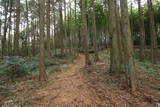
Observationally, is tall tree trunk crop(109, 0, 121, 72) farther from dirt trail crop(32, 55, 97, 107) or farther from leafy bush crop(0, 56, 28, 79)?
leafy bush crop(0, 56, 28, 79)

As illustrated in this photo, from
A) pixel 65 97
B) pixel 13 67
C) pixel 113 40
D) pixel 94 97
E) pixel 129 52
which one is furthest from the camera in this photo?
pixel 13 67

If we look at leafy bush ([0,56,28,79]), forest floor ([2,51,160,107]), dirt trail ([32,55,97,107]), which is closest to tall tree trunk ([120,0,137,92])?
forest floor ([2,51,160,107])

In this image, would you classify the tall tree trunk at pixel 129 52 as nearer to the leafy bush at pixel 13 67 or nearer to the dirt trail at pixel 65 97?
the dirt trail at pixel 65 97

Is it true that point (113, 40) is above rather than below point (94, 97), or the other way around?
above

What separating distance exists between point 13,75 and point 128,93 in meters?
7.02

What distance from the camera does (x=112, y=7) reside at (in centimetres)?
670

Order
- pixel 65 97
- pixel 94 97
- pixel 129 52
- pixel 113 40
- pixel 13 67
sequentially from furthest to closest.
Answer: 1. pixel 13 67
2. pixel 113 40
3. pixel 129 52
4. pixel 65 97
5. pixel 94 97

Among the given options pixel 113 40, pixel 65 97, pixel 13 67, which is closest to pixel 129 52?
pixel 113 40

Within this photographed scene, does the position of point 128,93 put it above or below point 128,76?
below

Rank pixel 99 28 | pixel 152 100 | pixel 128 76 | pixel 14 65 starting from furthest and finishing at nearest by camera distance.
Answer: pixel 99 28 → pixel 14 65 → pixel 128 76 → pixel 152 100

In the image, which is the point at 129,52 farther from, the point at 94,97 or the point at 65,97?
the point at 65,97

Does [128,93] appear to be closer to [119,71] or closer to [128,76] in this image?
[128,76]

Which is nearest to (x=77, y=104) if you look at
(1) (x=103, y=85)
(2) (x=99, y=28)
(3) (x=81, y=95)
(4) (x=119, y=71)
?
(3) (x=81, y=95)

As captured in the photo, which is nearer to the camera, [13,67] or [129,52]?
[129,52]
